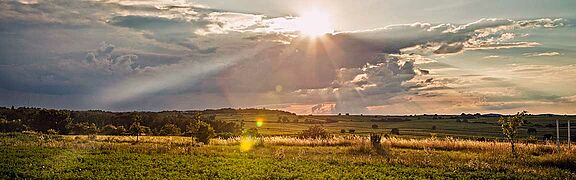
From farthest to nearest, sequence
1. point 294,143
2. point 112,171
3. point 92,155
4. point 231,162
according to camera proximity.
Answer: point 294,143 → point 92,155 → point 231,162 → point 112,171

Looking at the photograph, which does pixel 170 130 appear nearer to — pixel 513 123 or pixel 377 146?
pixel 377 146

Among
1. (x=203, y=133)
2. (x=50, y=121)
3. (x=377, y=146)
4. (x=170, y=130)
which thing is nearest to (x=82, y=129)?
(x=50, y=121)

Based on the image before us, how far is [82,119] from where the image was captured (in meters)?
156

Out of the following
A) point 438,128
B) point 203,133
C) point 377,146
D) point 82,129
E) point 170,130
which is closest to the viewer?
point 377,146

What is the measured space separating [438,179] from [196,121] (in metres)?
40.2

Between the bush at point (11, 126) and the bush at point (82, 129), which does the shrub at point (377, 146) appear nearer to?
the bush at point (82, 129)

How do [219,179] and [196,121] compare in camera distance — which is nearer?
[219,179]

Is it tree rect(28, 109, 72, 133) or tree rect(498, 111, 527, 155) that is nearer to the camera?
tree rect(498, 111, 527, 155)

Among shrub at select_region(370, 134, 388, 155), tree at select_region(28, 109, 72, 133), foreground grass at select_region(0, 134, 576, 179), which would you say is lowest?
foreground grass at select_region(0, 134, 576, 179)

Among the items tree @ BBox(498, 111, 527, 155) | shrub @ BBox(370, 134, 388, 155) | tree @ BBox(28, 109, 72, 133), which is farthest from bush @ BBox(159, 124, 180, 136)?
tree @ BBox(498, 111, 527, 155)

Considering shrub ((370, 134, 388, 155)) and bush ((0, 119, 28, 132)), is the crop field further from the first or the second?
bush ((0, 119, 28, 132))

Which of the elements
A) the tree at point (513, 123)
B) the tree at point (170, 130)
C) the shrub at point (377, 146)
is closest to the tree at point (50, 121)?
the tree at point (170, 130)

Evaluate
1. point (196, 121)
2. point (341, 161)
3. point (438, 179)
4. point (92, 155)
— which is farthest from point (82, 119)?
point (438, 179)

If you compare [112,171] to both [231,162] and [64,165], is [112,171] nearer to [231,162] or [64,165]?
[64,165]
